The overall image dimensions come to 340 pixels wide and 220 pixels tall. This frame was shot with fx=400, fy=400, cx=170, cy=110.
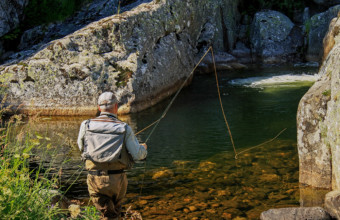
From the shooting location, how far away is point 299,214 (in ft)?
16.1

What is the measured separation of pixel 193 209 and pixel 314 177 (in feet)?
6.41

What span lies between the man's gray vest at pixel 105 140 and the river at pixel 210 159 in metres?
0.24

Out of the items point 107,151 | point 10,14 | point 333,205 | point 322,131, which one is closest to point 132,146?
point 107,151

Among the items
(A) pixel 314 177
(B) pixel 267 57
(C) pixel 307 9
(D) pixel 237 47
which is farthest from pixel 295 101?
(C) pixel 307 9

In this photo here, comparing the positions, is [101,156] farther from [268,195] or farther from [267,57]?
[267,57]

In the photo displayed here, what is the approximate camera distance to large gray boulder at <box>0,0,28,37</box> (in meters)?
16.0

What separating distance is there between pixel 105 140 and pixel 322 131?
3.42 metres

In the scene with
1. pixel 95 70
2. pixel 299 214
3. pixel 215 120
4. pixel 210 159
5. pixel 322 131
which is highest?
pixel 95 70

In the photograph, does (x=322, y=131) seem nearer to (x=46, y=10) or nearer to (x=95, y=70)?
(x=95, y=70)

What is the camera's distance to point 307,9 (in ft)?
77.6

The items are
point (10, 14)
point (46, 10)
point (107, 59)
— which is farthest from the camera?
point (46, 10)

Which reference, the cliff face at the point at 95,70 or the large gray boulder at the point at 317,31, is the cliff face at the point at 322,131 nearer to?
the cliff face at the point at 95,70

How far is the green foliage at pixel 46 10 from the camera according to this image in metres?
17.4

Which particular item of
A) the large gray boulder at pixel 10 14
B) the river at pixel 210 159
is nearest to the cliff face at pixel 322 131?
the river at pixel 210 159
